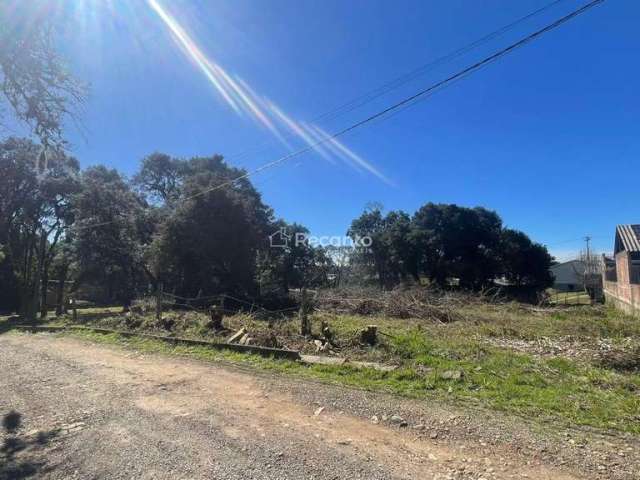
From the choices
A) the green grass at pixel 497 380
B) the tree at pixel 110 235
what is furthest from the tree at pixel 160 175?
the green grass at pixel 497 380

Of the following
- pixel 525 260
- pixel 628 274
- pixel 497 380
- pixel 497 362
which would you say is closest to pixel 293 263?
pixel 525 260

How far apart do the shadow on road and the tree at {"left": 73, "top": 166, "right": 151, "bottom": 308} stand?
1762cm

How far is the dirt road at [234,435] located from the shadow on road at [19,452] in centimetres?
1

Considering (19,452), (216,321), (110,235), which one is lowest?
(19,452)

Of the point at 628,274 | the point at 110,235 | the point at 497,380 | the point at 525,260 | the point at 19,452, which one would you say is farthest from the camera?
the point at 525,260

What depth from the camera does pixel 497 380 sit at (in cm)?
543

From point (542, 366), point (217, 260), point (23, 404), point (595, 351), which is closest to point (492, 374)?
point (542, 366)

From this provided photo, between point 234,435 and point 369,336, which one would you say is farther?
point 369,336

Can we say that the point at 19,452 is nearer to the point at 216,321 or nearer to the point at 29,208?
the point at 216,321

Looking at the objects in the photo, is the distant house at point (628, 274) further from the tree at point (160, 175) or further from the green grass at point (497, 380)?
the tree at point (160, 175)

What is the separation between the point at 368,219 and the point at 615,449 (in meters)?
31.6

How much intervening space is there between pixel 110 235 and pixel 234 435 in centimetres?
1967

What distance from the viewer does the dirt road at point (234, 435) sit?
10.2 ft

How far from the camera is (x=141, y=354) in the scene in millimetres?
8125
